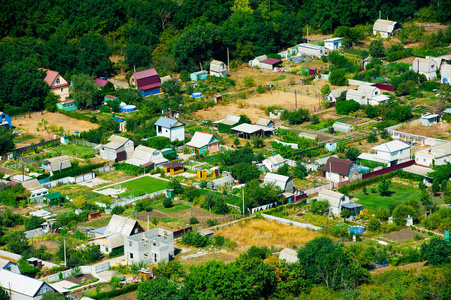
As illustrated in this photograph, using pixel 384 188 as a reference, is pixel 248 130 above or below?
above

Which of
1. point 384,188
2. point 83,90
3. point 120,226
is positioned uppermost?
point 83,90

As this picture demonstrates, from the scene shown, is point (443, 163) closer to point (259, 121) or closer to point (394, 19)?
point (259, 121)

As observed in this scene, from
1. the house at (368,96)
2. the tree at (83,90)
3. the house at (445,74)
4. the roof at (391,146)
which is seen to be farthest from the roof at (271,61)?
the roof at (391,146)

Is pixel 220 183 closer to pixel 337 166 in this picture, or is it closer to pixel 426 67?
pixel 337 166

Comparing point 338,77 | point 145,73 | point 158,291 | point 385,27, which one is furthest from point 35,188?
point 385,27

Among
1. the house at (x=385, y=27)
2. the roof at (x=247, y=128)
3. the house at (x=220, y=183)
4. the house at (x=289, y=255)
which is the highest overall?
the house at (x=385, y=27)

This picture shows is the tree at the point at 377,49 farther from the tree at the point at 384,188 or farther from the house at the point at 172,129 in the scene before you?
the tree at the point at 384,188

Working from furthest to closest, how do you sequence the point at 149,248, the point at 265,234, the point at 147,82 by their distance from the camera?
the point at 147,82 → the point at 265,234 → the point at 149,248
